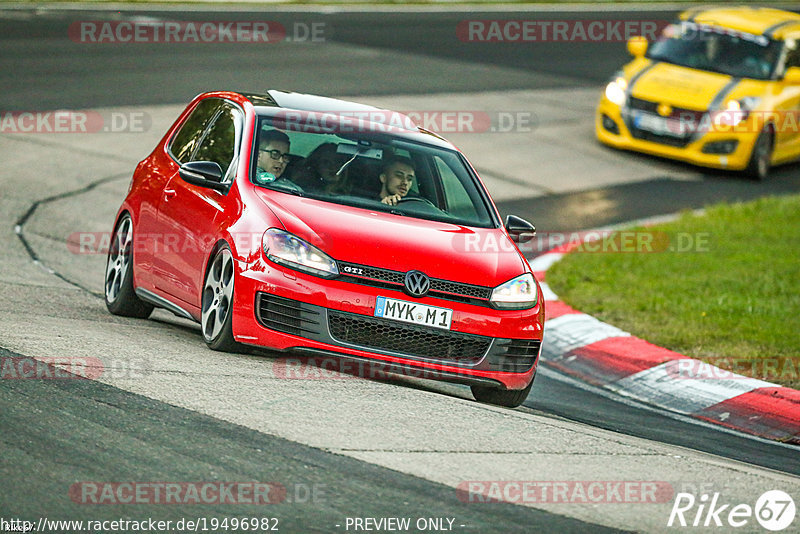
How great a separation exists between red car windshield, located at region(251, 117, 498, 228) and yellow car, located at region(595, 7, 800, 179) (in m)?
9.58

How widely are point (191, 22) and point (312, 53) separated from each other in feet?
11.9

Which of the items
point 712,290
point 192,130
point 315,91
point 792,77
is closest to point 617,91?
point 792,77

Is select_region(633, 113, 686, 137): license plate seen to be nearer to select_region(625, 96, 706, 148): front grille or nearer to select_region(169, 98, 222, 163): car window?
select_region(625, 96, 706, 148): front grille

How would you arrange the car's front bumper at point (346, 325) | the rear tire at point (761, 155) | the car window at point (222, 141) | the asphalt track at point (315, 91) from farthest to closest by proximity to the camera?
the rear tire at point (761, 155) → the car window at point (222, 141) → the car's front bumper at point (346, 325) → the asphalt track at point (315, 91)

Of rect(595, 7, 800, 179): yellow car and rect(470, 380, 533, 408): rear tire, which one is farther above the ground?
rect(470, 380, 533, 408): rear tire

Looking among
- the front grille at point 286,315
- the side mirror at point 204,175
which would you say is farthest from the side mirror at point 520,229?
the side mirror at point 204,175

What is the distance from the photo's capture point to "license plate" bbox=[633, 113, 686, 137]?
17.2 m

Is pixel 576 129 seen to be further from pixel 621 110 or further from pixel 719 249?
pixel 719 249

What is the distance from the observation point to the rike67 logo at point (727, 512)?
527cm

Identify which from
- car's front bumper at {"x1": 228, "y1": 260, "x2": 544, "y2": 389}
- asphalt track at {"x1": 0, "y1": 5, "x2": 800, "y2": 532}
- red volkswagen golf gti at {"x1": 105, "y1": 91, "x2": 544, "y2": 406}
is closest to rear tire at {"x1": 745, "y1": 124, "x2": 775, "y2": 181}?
asphalt track at {"x1": 0, "y1": 5, "x2": 800, "y2": 532}

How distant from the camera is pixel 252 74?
66.4 feet

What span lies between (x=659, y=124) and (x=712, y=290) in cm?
657

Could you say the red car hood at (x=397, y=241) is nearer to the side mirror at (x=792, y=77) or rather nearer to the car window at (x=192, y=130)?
the car window at (x=192, y=130)

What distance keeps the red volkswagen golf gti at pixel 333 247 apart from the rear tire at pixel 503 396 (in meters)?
0.01
